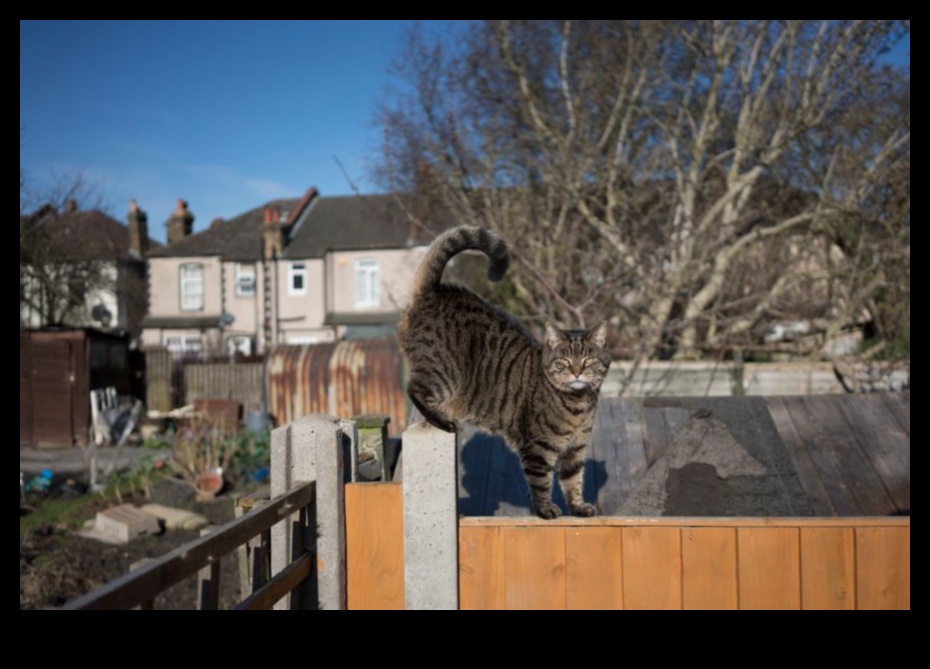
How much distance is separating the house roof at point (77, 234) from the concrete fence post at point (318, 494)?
19.2 meters

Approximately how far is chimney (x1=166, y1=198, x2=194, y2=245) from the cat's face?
28206 millimetres

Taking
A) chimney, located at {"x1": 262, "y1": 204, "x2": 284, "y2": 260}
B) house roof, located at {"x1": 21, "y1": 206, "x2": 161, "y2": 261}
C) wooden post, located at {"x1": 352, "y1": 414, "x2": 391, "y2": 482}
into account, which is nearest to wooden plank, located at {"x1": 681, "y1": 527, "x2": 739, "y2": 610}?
wooden post, located at {"x1": 352, "y1": 414, "x2": 391, "y2": 482}

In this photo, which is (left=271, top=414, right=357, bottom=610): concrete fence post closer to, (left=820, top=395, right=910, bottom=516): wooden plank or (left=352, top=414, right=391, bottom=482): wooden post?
(left=352, top=414, right=391, bottom=482): wooden post

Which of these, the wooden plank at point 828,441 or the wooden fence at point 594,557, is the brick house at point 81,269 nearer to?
the wooden fence at point 594,557

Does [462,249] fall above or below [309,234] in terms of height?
below

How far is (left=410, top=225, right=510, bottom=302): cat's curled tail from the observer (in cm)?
342

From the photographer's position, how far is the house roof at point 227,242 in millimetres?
27503

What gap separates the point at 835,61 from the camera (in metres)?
11.8

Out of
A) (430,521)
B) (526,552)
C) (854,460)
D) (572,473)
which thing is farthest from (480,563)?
(854,460)

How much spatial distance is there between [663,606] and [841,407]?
9.58ft

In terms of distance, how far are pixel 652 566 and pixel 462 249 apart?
166 cm

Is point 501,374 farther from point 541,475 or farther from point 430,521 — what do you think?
point 430,521

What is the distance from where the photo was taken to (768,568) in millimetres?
3168

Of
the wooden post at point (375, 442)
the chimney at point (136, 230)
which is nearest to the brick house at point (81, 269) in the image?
the chimney at point (136, 230)
